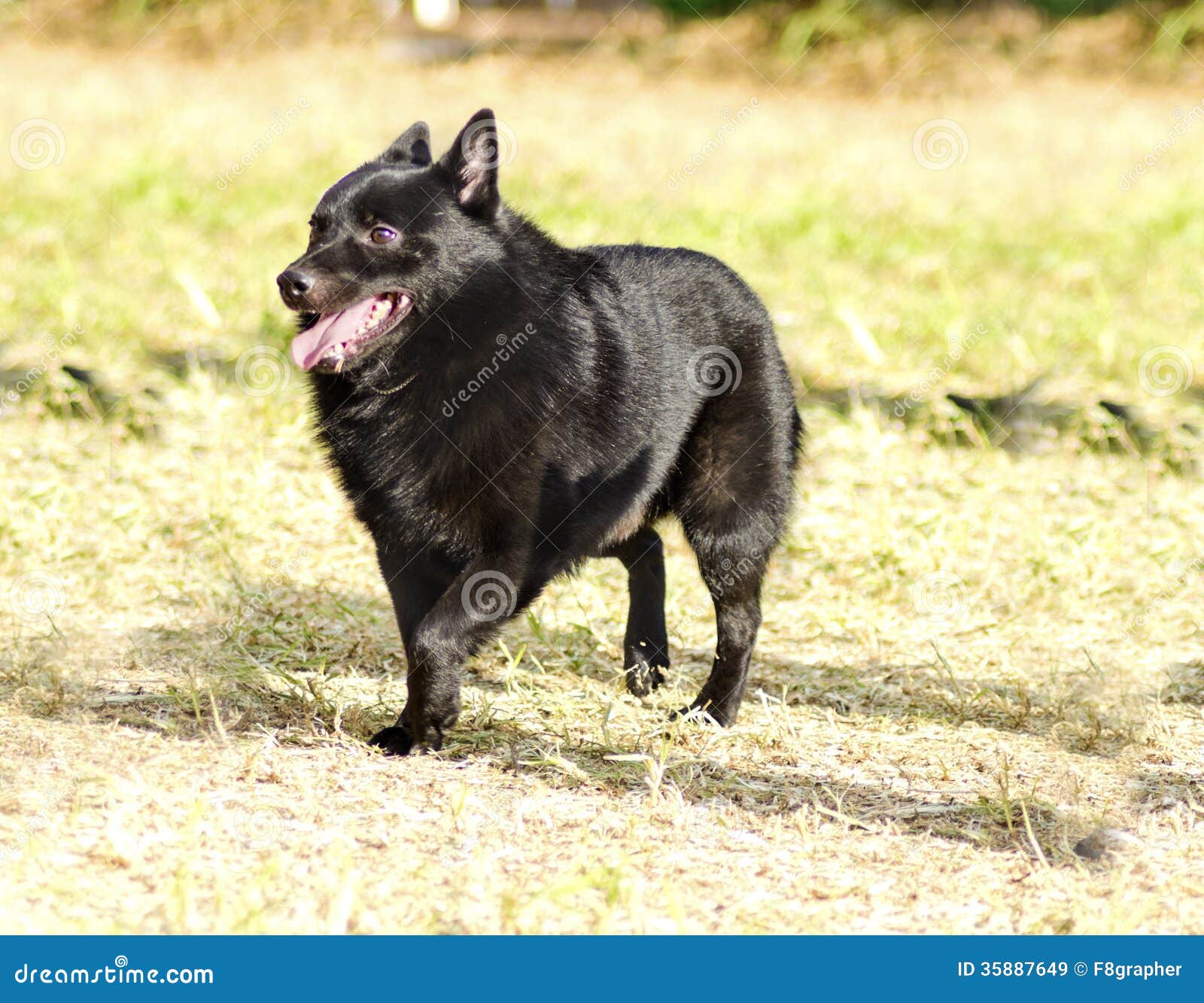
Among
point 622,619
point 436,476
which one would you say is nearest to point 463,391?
point 436,476

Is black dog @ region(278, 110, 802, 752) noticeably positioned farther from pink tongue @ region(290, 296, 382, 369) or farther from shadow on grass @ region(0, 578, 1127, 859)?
shadow on grass @ region(0, 578, 1127, 859)

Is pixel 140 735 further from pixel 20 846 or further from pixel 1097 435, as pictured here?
pixel 1097 435

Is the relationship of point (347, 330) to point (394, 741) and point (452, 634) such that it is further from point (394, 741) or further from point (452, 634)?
point (394, 741)

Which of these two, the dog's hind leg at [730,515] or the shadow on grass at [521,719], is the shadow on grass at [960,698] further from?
the dog's hind leg at [730,515]

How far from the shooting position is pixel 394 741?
3855 mm

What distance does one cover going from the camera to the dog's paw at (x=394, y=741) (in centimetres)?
382

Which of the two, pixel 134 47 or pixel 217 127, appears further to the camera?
pixel 134 47

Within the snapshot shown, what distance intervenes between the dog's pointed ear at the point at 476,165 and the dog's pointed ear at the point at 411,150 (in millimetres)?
243

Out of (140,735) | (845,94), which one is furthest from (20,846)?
(845,94)

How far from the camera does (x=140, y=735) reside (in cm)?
376

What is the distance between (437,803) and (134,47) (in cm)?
1311

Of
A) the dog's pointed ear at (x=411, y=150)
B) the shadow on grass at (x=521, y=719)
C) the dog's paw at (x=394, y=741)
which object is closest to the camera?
the shadow on grass at (x=521, y=719)

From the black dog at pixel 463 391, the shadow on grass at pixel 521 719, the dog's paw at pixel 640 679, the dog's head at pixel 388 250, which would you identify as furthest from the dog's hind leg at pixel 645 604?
the dog's head at pixel 388 250

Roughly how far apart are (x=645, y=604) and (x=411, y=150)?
162 cm
